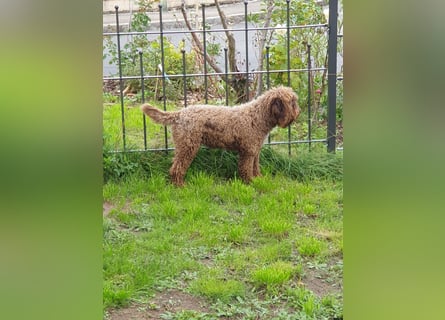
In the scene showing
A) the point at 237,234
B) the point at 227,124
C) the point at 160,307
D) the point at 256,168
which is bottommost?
the point at 160,307

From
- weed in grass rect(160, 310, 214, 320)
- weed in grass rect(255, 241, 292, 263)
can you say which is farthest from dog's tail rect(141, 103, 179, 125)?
weed in grass rect(160, 310, 214, 320)

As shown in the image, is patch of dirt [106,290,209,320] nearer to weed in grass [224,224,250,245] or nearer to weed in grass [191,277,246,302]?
weed in grass [191,277,246,302]

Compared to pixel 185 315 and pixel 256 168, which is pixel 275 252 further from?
pixel 256 168

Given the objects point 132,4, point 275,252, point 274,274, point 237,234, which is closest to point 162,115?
point 237,234

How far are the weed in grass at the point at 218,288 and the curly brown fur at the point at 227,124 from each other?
923 mm

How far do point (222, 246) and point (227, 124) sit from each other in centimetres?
73

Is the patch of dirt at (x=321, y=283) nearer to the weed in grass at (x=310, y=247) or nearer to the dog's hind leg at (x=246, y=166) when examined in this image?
the weed in grass at (x=310, y=247)

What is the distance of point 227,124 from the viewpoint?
2939mm

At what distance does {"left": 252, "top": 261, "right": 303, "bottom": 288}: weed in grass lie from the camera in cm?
216

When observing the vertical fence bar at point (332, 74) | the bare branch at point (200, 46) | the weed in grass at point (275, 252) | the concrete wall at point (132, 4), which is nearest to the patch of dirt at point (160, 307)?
the weed in grass at point (275, 252)

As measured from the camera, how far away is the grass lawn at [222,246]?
2029 millimetres
